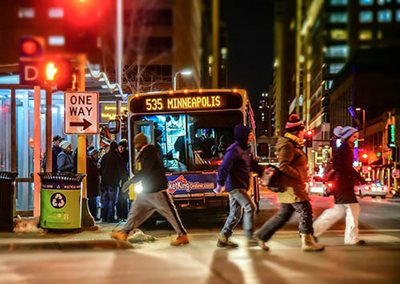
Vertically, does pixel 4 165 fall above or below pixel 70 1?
below

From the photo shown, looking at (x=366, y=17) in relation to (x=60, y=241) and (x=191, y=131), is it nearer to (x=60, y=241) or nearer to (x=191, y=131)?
(x=191, y=131)

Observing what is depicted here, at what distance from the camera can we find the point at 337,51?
381ft

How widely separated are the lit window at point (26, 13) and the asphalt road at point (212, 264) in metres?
57.4

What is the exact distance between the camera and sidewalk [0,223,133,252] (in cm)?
1074

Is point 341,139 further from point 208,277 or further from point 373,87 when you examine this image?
point 373,87

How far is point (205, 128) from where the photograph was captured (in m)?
13.9

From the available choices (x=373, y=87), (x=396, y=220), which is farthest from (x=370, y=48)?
(x=396, y=220)

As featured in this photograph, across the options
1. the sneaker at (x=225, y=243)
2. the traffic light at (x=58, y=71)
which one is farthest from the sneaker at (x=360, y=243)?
the traffic light at (x=58, y=71)

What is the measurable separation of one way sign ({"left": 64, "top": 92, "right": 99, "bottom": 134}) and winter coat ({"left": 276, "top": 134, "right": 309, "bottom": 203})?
15.9 ft

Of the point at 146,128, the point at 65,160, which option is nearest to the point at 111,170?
the point at 65,160

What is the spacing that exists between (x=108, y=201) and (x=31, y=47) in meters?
4.60

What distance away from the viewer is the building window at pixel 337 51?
113750mm

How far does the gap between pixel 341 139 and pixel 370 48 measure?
89.6m

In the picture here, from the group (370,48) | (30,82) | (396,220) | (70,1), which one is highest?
(370,48)
